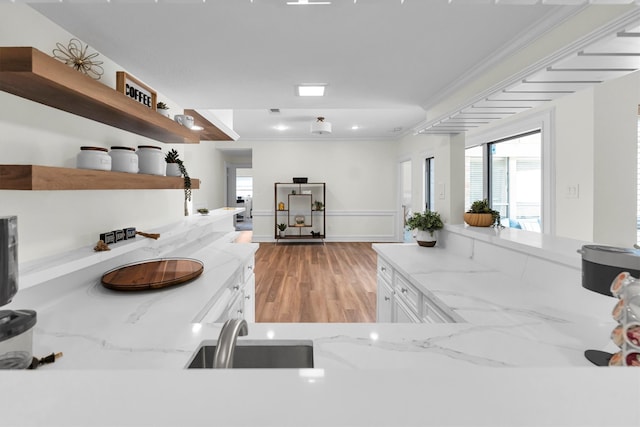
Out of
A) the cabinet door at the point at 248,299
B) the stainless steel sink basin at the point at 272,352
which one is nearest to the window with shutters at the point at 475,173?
the cabinet door at the point at 248,299

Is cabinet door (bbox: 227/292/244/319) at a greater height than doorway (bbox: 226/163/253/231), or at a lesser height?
lesser

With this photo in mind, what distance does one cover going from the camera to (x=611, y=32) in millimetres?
996

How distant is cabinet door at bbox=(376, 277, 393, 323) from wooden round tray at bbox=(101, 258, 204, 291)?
1.39 m

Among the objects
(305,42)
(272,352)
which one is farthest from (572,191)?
(272,352)

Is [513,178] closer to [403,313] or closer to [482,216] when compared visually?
[482,216]

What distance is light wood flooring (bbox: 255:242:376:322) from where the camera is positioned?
3.13 m

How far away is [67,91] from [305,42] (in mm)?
1124

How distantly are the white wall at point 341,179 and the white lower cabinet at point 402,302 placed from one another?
470 centimetres

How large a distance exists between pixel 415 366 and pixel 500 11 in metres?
1.59

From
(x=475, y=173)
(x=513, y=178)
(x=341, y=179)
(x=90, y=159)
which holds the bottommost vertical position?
(x=90, y=159)

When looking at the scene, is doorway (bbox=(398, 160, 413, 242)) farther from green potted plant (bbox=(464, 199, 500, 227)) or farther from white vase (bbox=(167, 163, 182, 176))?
white vase (bbox=(167, 163, 182, 176))

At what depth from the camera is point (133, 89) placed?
74.4 inches

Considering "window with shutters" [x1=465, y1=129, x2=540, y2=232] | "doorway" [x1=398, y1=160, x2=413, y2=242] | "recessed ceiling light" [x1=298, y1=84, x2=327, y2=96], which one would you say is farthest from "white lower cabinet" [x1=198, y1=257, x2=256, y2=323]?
"doorway" [x1=398, y1=160, x2=413, y2=242]

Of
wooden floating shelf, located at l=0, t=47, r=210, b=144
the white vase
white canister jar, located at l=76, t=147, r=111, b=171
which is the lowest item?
white canister jar, located at l=76, t=147, r=111, b=171
